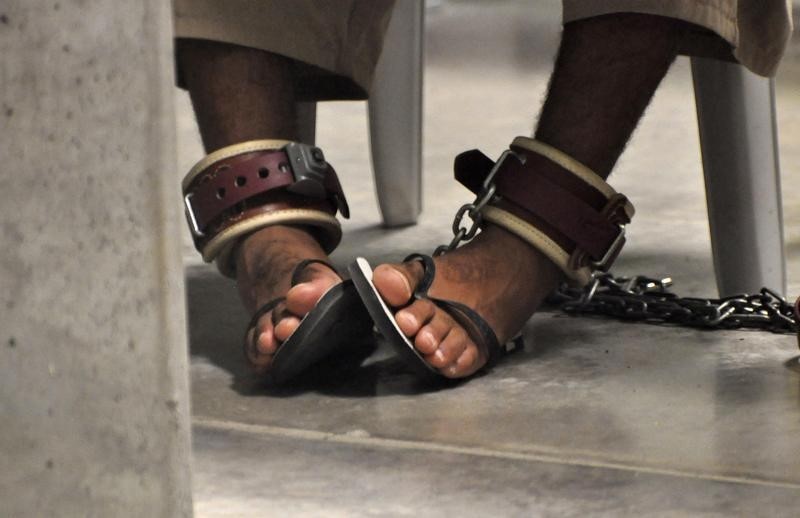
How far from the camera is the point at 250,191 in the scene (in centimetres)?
143

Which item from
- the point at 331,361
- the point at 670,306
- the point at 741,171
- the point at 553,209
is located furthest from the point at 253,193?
the point at 741,171

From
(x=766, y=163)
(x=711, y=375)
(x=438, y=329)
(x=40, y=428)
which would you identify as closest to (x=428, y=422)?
(x=438, y=329)

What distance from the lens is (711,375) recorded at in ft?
4.60

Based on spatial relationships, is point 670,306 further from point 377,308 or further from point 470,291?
point 377,308

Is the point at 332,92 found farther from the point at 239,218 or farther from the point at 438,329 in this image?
the point at 438,329

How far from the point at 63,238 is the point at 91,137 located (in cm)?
6

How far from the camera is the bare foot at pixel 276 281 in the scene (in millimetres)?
1297

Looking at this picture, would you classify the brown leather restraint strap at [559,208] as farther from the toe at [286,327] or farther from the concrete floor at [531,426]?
the toe at [286,327]

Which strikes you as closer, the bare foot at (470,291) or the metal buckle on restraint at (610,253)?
the bare foot at (470,291)

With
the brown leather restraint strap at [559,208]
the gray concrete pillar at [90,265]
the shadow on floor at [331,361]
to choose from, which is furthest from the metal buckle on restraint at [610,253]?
the gray concrete pillar at [90,265]

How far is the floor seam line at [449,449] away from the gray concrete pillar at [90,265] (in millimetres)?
374

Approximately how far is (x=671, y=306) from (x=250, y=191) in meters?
0.48

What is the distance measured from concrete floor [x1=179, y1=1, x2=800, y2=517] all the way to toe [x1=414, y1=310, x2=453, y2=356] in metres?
0.05

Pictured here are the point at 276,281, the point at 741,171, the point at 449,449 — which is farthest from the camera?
the point at 741,171
